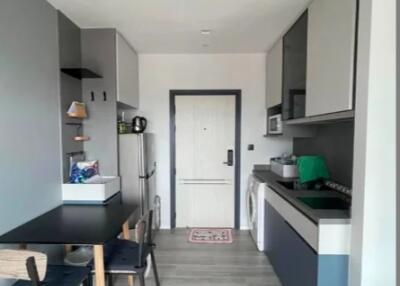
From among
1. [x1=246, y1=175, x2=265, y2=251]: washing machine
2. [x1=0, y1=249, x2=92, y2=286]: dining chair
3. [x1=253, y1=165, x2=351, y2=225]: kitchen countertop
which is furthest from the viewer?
[x1=246, y1=175, x2=265, y2=251]: washing machine

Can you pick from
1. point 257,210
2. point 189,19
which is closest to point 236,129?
point 257,210

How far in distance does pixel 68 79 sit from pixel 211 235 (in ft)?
8.50

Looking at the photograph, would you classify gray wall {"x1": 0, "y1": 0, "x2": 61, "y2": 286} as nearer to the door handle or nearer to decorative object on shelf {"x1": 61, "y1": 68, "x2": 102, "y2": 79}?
decorative object on shelf {"x1": 61, "y1": 68, "x2": 102, "y2": 79}

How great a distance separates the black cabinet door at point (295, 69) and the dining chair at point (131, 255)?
1.69 metres

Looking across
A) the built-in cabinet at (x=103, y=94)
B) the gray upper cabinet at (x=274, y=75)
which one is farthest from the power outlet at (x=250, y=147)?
the built-in cabinet at (x=103, y=94)

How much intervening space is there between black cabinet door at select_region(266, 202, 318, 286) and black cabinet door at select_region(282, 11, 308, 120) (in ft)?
3.39

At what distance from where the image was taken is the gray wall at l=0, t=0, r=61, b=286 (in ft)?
6.31

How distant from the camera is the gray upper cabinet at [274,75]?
10.9ft

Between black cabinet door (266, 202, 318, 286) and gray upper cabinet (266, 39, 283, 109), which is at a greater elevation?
gray upper cabinet (266, 39, 283, 109)

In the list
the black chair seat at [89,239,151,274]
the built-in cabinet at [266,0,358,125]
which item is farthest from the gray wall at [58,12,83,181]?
the built-in cabinet at [266,0,358,125]

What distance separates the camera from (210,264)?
10.1ft

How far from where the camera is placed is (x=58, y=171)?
2621 mm

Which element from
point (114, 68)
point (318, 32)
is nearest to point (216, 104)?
point (114, 68)

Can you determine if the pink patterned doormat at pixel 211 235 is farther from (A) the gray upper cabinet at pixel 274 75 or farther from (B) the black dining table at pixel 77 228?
(A) the gray upper cabinet at pixel 274 75
